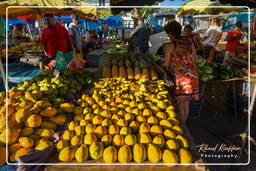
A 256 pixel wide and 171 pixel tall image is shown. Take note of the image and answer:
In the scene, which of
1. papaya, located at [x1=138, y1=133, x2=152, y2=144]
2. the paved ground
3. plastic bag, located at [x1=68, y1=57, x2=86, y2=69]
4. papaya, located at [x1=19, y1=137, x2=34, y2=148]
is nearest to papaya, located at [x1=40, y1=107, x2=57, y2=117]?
papaya, located at [x1=19, y1=137, x2=34, y2=148]

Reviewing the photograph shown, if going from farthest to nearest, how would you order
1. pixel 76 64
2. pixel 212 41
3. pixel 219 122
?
1. pixel 212 41
2. pixel 219 122
3. pixel 76 64

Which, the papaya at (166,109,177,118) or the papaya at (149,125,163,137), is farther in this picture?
Answer: the papaya at (166,109,177,118)

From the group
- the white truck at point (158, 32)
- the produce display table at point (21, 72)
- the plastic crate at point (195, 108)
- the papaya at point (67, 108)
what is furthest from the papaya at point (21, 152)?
the white truck at point (158, 32)

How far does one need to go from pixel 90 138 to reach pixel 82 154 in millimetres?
167

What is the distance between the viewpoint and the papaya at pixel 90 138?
1542mm

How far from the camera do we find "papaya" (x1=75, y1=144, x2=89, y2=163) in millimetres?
1418

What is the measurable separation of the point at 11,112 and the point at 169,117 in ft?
5.76

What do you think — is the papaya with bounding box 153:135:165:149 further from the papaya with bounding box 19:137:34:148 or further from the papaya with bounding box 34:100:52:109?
the papaya with bounding box 34:100:52:109

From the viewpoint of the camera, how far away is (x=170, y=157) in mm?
1392

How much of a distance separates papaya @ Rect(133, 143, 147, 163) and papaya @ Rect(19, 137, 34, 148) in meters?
1.00

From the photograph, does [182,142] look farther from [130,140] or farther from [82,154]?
[82,154]

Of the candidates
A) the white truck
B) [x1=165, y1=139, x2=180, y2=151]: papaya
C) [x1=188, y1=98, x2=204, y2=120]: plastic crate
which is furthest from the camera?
the white truck

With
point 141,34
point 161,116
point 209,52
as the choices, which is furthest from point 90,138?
point 209,52

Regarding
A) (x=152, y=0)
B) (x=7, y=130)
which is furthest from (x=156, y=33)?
(x=7, y=130)
